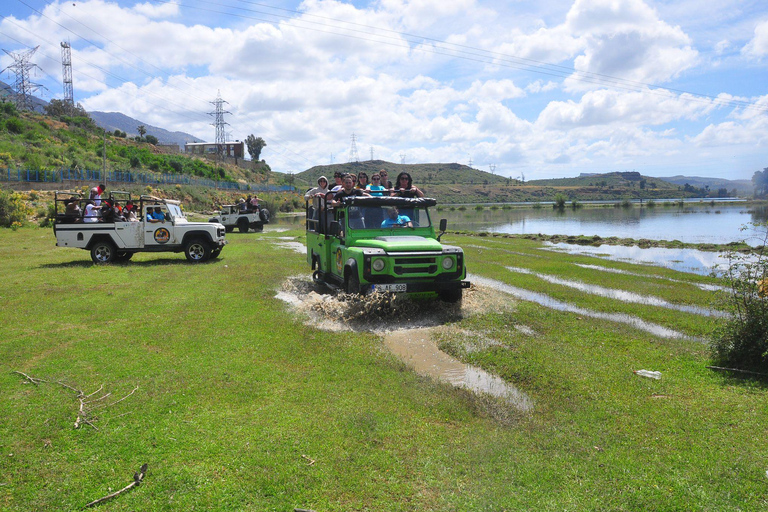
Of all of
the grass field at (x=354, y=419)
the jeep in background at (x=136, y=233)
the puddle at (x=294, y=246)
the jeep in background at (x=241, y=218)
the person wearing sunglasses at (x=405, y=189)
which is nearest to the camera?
the grass field at (x=354, y=419)

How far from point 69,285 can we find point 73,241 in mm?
4056

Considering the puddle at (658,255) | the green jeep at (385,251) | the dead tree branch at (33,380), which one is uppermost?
the green jeep at (385,251)

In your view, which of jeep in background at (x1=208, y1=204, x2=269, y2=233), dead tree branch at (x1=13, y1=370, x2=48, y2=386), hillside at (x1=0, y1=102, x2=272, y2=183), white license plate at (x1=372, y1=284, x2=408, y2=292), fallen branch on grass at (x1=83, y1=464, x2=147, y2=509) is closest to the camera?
fallen branch on grass at (x1=83, y1=464, x2=147, y2=509)

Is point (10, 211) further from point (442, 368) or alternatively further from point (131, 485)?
point (131, 485)

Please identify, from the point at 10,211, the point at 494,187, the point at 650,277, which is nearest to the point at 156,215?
the point at 650,277

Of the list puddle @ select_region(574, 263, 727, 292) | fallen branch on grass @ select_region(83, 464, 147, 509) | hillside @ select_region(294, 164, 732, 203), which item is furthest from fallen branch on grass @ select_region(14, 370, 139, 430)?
hillside @ select_region(294, 164, 732, 203)

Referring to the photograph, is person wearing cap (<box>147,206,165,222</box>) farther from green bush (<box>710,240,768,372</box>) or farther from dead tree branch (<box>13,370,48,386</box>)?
green bush (<box>710,240,768,372</box>)

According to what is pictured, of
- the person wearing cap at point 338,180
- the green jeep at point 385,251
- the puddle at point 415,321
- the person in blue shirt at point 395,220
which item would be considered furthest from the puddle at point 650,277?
the person wearing cap at point 338,180

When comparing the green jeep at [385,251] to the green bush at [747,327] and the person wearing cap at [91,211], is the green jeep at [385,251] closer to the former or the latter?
the green bush at [747,327]

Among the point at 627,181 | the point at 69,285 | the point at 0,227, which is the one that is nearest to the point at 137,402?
the point at 69,285

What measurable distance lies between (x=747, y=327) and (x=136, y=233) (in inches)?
626

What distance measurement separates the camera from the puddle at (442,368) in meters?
5.68

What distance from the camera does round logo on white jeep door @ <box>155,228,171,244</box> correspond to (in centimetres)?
1597

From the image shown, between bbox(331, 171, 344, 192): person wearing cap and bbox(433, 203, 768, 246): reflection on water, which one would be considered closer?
bbox(331, 171, 344, 192): person wearing cap
